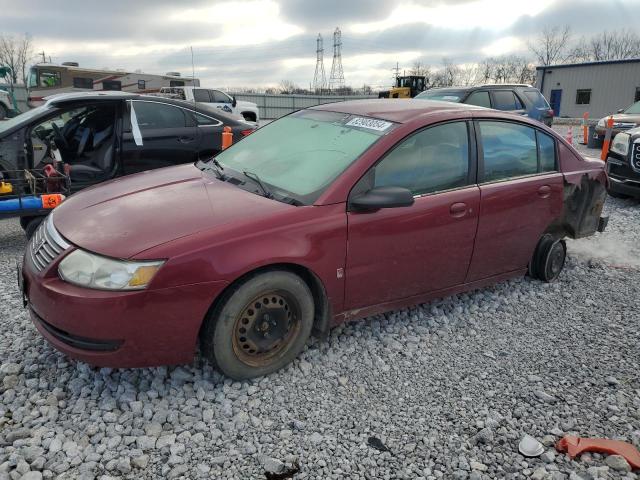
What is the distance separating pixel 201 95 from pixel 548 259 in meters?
18.3

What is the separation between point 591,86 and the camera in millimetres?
31562

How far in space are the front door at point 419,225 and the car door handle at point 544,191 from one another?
0.75 m

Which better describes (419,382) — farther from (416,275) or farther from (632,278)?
(632,278)

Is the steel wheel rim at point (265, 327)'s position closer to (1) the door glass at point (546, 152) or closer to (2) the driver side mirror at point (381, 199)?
(2) the driver side mirror at point (381, 199)

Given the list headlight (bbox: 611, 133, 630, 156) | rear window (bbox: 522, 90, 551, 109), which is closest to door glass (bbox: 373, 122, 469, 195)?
headlight (bbox: 611, 133, 630, 156)

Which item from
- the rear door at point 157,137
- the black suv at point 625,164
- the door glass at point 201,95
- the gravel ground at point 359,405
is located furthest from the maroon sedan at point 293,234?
the door glass at point 201,95

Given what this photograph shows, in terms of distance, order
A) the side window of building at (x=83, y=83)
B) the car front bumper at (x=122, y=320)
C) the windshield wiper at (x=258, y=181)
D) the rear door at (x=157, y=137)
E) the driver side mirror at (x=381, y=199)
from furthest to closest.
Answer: the side window of building at (x=83, y=83) < the rear door at (x=157, y=137) < the windshield wiper at (x=258, y=181) < the driver side mirror at (x=381, y=199) < the car front bumper at (x=122, y=320)

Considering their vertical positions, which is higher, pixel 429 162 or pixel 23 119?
pixel 23 119

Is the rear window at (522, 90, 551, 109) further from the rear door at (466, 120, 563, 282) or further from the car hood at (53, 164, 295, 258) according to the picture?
the car hood at (53, 164, 295, 258)

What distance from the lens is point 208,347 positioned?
272 centimetres

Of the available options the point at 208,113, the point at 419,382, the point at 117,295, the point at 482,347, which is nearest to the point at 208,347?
the point at 117,295

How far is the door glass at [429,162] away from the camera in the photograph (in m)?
3.21

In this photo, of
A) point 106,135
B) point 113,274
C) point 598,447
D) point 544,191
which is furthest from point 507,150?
point 106,135

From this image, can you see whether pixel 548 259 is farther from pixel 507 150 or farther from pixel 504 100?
pixel 504 100
